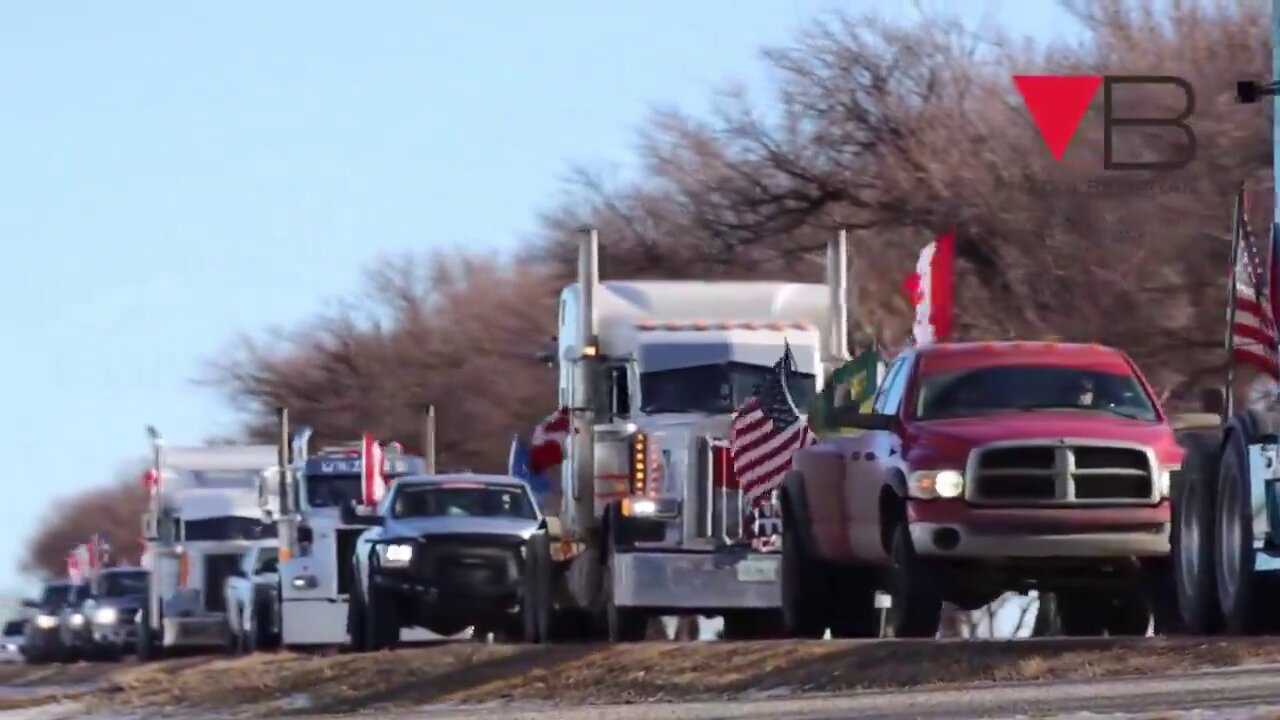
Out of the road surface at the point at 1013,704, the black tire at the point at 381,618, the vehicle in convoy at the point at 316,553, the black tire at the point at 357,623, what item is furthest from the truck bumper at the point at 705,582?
the vehicle in convoy at the point at 316,553

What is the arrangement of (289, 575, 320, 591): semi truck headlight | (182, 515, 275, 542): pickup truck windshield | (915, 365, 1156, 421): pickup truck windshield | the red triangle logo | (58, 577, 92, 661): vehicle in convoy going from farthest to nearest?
(58, 577, 92, 661): vehicle in convoy, (182, 515, 275, 542): pickup truck windshield, the red triangle logo, (289, 575, 320, 591): semi truck headlight, (915, 365, 1156, 421): pickup truck windshield

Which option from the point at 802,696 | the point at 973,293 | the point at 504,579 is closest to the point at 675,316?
the point at 504,579

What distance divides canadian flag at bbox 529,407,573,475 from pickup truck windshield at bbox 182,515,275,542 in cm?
1581

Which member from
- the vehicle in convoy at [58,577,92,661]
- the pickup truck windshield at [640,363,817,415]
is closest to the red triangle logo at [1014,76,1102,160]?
the pickup truck windshield at [640,363,817,415]

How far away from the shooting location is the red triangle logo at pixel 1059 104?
4019 cm

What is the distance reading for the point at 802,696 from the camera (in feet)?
54.0

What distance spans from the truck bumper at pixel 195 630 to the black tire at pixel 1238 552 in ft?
96.4

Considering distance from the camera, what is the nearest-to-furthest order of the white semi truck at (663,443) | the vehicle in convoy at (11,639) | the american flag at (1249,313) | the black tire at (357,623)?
the american flag at (1249,313) → the white semi truck at (663,443) → the black tire at (357,623) → the vehicle in convoy at (11,639)

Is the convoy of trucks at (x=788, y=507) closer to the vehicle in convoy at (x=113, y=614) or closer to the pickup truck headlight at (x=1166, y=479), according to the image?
the pickup truck headlight at (x=1166, y=479)

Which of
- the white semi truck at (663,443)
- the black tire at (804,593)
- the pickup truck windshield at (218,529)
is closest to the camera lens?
the black tire at (804,593)

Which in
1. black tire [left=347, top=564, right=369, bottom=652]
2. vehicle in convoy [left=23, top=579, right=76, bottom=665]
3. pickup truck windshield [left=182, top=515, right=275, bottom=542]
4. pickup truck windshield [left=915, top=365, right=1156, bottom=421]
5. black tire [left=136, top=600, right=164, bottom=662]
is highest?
pickup truck windshield [left=915, top=365, right=1156, bottom=421]

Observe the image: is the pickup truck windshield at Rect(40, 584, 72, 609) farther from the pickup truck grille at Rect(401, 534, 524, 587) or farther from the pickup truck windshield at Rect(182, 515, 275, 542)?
the pickup truck grille at Rect(401, 534, 524, 587)

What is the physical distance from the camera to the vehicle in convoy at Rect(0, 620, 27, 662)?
7096 centimetres

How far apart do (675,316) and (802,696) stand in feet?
37.2
